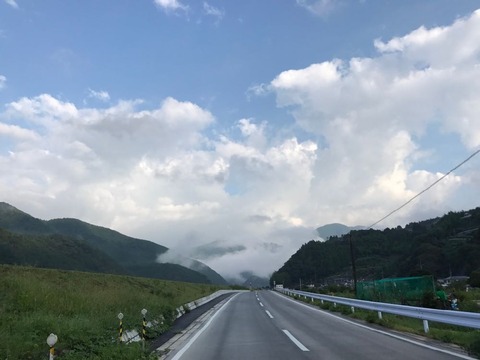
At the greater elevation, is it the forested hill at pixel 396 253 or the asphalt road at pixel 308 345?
the forested hill at pixel 396 253

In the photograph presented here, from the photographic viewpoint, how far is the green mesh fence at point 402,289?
980 inches

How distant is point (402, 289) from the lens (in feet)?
86.7

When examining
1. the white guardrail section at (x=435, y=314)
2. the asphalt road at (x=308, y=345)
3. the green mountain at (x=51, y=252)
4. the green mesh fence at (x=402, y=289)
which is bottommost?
the asphalt road at (x=308, y=345)

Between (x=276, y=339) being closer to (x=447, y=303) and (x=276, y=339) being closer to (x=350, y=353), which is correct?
(x=350, y=353)

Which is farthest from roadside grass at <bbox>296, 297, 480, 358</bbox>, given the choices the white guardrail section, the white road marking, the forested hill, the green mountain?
the forested hill

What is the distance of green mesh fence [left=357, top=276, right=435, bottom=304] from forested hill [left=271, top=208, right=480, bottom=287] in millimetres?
67216

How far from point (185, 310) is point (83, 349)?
58.7 feet

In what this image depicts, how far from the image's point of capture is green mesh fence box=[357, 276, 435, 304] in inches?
980

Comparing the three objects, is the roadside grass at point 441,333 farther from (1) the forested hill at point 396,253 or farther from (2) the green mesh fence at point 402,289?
(1) the forested hill at point 396,253

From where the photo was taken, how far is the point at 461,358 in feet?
29.5

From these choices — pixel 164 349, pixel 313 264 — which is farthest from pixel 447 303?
pixel 313 264

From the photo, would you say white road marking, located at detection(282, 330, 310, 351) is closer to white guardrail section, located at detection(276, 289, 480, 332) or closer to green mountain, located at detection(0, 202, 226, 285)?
white guardrail section, located at detection(276, 289, 480, 332)

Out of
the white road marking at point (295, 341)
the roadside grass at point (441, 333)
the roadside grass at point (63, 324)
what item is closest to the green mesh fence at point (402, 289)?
the roadside grass at point (441, 333)

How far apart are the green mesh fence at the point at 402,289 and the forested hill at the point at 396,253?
67.2m
